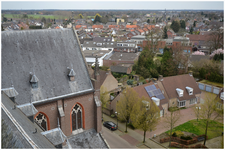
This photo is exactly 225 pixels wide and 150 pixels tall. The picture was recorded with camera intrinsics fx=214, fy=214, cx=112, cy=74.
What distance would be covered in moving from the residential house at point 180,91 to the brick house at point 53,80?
23.1m

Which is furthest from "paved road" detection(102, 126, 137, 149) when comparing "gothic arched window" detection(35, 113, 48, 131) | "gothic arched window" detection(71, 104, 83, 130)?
"gothic arched window" detection(35, 113, 48, 131)

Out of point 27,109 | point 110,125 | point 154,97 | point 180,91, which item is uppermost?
point 27,109

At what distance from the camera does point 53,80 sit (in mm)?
21516

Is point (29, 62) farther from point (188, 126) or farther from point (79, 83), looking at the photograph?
point (188, 126)

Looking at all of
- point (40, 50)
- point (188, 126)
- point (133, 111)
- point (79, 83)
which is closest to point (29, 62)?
point (40, 50)

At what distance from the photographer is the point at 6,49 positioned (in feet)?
65.1

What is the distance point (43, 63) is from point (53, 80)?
196 centimetres

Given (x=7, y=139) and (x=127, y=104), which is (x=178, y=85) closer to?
(x=127, y=104)

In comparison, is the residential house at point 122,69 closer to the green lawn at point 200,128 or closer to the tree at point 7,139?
the green lawn at point 200,128

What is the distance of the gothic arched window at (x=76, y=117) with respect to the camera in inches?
907

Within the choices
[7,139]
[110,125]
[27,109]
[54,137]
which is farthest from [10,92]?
[110,125]

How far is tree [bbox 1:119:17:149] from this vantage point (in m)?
10.1

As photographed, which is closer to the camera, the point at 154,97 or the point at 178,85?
the point at 154,97

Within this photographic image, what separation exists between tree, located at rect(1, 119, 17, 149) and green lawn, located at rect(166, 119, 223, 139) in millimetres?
29361
